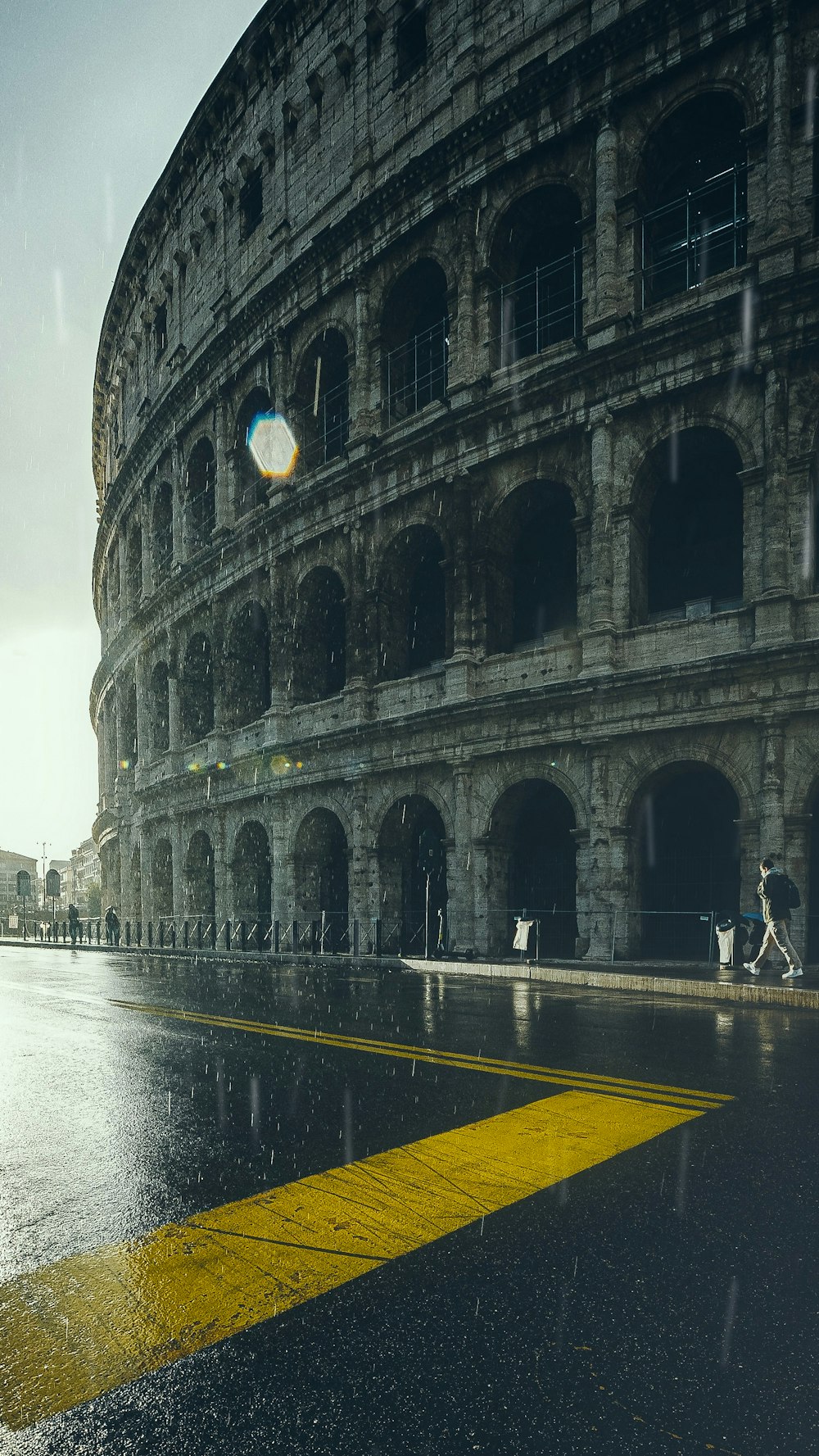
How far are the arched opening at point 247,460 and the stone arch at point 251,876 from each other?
9.75m

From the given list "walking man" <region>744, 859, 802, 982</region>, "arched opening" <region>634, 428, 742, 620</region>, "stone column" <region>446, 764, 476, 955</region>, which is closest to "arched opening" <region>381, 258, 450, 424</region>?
"arched opening" <region>634, 428, 742, 620</region>

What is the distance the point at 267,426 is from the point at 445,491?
9.03m

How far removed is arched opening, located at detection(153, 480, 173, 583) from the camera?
36.4 meters

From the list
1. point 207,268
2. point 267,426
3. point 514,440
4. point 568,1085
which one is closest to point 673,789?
point 514,440

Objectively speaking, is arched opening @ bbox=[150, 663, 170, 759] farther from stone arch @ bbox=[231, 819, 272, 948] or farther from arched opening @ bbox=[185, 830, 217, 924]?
stone arch @ bbox=[231, 819, 272, 948]

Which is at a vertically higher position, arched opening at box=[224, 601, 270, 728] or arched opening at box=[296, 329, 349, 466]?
arched opening at box=[296, 329, 349, 466]

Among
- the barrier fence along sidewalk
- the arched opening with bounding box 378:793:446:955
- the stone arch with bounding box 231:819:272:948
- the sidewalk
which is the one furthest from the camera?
the stone arch with bounding box 231:819:272:948

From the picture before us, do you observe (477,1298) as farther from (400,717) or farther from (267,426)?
(267,426)

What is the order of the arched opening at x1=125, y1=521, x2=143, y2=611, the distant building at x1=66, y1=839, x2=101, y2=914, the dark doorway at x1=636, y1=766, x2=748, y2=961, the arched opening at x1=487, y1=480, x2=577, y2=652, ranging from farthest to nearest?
1. the distant building at x1=66, y1=839, x2=101, y2=914
2. the arched opening at x1=125, y1=521, x2=143, y2=611
3. the arched opening at x1=487, y1=480, x2=577, y2=652
4. the dark doorway at x1=636, y1=766, x2=748, y2=961

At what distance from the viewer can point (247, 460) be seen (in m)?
30.5

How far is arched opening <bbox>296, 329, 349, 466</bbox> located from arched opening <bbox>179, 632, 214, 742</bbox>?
8.70 m

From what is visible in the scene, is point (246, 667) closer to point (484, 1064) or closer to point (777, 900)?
point (777, 900)

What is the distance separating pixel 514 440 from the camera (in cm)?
2070

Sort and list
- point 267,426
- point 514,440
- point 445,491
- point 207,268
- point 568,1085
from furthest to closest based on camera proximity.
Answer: point 207,268 → point 267,426 → point 445,491 → point 514,440 → point 568,1085
